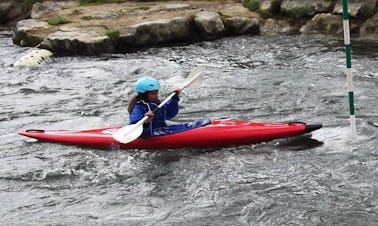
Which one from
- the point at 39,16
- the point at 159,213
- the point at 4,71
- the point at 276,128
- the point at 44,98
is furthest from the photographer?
the point at 39,16

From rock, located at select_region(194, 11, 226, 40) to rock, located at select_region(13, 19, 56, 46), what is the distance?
3567 millimetres

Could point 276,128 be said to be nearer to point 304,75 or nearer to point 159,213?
point 159,213

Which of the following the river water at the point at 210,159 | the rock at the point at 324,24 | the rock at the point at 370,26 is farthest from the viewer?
the rock at the point at 324,24

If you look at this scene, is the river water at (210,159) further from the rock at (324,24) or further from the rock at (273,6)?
the rock at (273,6)

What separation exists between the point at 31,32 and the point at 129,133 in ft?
28.7

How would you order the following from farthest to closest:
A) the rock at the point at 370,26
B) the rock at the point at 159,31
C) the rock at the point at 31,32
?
the rock at the point at 31,32 < the rock at the point at 159,31 < the rock at the point at 370,26

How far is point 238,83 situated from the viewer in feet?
31.0

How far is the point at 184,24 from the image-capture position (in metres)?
13.3

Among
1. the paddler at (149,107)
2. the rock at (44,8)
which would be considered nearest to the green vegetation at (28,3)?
the rock at (44,8)

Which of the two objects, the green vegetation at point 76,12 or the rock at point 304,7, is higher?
the green vegetation at point 76,12

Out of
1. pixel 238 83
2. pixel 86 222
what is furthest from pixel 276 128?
pixel 238 83

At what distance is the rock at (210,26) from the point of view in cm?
1327

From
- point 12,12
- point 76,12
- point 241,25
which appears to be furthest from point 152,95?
point 12,12

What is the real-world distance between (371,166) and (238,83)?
4.12 metres
